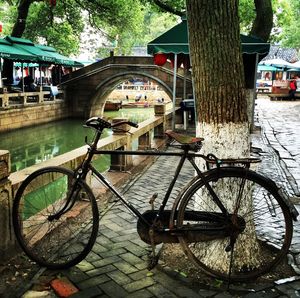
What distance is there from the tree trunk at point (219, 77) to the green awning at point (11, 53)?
14488 millimetres

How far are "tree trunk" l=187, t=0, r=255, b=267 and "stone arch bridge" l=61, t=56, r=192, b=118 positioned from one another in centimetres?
1793

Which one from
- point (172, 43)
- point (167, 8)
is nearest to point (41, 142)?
point (167, 8)

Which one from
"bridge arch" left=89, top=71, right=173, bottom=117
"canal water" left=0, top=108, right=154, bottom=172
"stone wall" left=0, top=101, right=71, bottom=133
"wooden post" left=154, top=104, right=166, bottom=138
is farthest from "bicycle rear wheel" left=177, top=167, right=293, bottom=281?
"bridge arch" left=89, top=71, right=173, bottom=117

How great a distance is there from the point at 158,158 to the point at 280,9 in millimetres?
13005

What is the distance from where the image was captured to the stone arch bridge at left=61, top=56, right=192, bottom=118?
22.1 metres

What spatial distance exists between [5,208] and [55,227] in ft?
2.35

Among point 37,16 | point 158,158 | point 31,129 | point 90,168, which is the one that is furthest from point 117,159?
point 37,16

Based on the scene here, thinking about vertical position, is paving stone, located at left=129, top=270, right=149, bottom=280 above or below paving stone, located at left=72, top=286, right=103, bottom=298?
above

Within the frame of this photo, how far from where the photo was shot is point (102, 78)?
23.4 metres

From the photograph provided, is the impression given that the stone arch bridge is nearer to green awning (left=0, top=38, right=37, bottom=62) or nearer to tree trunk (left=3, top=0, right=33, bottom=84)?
tree trunk (left=3, top=0, right=33, bottom=84)

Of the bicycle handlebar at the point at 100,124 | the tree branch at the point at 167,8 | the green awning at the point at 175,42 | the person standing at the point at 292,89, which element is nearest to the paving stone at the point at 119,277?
the bicycle handlebar at the point at 100,124

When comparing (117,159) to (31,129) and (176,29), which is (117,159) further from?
(31,129)

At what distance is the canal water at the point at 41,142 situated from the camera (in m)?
13.6

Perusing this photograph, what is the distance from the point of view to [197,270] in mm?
3062
